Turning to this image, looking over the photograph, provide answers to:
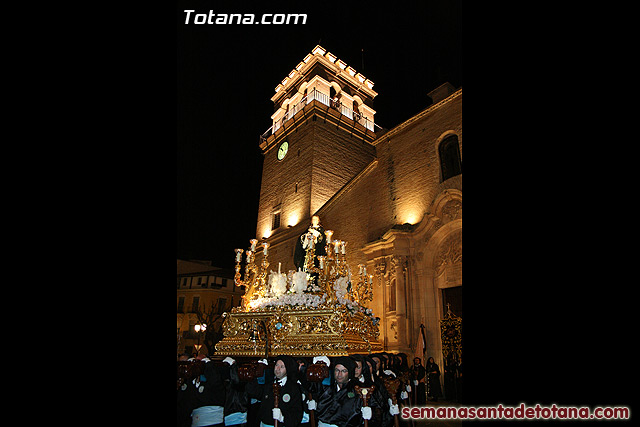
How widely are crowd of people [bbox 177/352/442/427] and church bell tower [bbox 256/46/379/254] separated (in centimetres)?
1286

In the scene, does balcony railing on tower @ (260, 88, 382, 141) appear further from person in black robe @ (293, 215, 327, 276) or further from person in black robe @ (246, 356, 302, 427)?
person in black robe @ (246, 356, 302, 427)

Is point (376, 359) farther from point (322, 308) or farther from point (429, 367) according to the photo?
point (429, 367)

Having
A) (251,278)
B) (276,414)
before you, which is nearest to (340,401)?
(276,414)

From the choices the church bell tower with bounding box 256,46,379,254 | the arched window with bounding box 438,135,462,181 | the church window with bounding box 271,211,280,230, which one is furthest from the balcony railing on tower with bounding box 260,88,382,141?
the arched window with bounding box 438,135,462,181

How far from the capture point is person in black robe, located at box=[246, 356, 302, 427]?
5086 millimetres

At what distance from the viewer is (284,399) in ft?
17.0

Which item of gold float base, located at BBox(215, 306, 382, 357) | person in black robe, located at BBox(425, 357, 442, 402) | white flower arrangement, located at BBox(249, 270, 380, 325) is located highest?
white flower arrangement, located at BBox(249, 270, 380, 325)

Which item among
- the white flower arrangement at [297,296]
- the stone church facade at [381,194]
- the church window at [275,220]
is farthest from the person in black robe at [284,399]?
the church window at [275,220]

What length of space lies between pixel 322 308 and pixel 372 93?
910 inches

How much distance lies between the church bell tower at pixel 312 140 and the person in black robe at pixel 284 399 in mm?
13099

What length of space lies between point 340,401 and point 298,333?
210cm

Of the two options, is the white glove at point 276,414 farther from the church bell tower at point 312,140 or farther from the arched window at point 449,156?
the church bell tower at point 312,140

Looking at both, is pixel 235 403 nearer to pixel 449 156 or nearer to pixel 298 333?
pixel 298 333

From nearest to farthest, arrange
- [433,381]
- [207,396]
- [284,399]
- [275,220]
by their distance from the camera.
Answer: [284,399] → [207,396] → [433,381] → [275,220]
